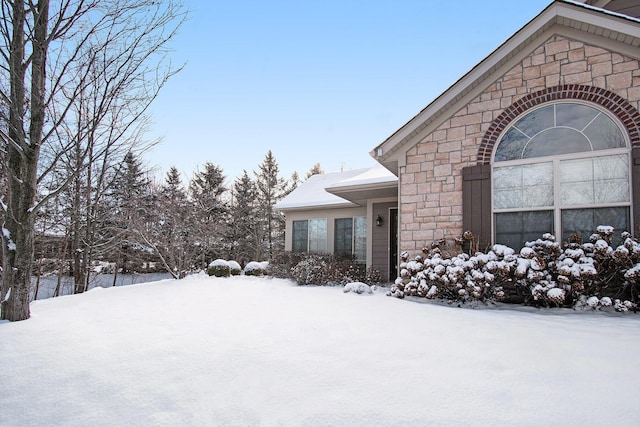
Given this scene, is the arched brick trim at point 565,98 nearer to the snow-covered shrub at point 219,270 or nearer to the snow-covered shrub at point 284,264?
the snow-covered shrub at point 284,264

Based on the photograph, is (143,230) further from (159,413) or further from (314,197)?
(159,413)

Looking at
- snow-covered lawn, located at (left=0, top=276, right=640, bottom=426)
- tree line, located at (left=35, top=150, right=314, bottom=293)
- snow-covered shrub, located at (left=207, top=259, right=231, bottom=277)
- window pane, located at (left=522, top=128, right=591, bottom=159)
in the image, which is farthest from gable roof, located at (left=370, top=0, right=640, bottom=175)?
tree line, located at (left=35, top=150, right=314, bottom=293)

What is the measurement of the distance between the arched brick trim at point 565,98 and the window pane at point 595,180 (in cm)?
36

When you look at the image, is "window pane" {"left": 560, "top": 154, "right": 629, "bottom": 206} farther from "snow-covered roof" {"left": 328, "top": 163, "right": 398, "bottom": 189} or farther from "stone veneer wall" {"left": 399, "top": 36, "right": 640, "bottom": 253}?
"snow-covered roof" {"left": 328, "top": 163, "right": 398, "bottom": 189}

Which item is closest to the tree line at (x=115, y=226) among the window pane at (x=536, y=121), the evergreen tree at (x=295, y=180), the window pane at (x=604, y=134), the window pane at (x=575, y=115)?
the window pane at (x=536, y=121)

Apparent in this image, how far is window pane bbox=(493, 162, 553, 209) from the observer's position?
19.0 feet

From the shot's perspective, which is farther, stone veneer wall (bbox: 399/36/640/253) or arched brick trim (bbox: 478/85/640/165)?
stone veneer wall (bbox: 399/36/640/253)

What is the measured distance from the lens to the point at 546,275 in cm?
514

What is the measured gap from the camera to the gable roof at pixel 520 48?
5.41 m

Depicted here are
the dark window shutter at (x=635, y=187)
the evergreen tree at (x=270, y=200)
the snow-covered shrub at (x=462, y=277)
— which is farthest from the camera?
the evergreen tree at (x=270, y=200)

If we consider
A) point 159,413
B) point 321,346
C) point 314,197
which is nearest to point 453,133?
point 321,346

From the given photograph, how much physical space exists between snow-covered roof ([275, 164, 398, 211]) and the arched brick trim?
3072 millimetres

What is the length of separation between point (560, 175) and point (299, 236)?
30.2ft

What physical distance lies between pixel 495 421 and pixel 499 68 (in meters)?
6.00
